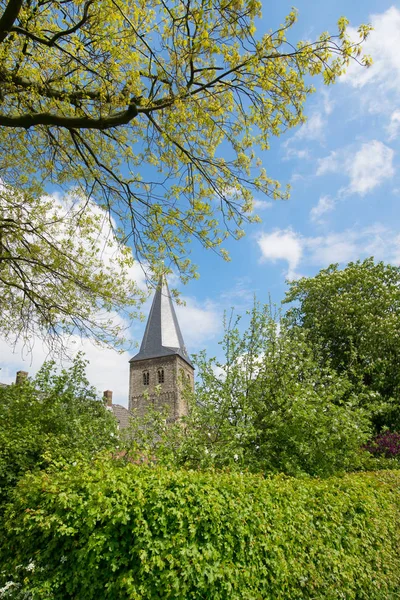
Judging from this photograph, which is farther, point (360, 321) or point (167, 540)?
point (360, 321)

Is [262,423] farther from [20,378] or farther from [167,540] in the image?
[20,378]

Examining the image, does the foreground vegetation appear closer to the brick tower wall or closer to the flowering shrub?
the flowering shrub

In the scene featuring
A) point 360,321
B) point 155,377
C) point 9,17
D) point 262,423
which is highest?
point 155,377

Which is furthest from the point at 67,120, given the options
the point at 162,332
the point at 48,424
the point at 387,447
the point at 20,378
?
the point at 162,332

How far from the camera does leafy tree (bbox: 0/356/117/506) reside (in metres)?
5.95

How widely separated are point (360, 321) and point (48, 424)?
1452 cm

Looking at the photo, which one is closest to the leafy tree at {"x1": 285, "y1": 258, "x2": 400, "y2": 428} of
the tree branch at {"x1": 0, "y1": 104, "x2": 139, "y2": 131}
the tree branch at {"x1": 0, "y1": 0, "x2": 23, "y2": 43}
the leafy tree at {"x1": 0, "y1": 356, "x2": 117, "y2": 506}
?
the leafy tree at {"x1": 0, "y1": 356, "x2": 117, "y2": 506}

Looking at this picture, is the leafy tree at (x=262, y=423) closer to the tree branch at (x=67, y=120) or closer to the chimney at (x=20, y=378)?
the chimney at (x=20, y=378)

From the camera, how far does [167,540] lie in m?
3.19

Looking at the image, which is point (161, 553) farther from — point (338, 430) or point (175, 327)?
point (175, 327)

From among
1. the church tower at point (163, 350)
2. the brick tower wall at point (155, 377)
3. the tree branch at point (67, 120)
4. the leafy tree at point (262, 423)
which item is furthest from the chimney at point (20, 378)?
the church tower at point (163, 350)

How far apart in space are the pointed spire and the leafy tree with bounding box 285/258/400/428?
81.1ft

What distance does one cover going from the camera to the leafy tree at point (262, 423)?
6.98 meters

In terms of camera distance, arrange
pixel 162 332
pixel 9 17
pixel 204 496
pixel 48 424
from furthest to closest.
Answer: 1. pixel 162 332
2. pixel 48 424
3. pixel 9 17
4. pixel 204 496
